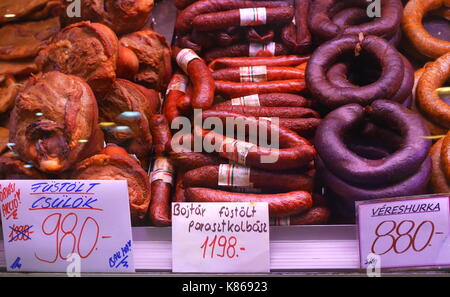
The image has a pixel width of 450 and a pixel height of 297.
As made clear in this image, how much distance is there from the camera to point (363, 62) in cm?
254

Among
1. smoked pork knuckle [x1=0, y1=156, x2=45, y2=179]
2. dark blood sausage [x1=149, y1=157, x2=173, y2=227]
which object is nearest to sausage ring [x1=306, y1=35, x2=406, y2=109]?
dark blood sausage [x1=149, y1=157, x2=173, y2=227]

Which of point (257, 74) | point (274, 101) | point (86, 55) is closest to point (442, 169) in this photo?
point (274, 101)

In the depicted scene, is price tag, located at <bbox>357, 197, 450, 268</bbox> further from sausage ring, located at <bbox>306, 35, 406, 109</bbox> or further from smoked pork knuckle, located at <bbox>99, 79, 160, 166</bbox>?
smoked pork knuckle, located at <bbox>99, 79, 160, 166</bbox>

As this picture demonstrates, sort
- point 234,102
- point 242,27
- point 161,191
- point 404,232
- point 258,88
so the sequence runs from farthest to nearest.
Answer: point 242,27 → point 258,88 → point 234,102 → point 161,191 → point 404,232

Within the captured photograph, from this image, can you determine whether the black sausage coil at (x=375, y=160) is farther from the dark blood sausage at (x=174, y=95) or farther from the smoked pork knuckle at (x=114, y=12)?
the smoked pork knuckle at (x=114, y=12)

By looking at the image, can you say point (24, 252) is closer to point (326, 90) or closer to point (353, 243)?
point (353, 243)

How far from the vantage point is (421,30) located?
9.00 ft

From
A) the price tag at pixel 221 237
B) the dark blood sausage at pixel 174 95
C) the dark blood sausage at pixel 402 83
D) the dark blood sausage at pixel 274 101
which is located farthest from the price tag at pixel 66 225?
the dark blood sausage at pixel 402 83

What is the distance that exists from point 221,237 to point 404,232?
743 millimetres

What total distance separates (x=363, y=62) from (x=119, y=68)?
1371mm

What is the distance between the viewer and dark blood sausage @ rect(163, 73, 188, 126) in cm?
251

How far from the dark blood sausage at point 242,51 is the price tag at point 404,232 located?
1.36m

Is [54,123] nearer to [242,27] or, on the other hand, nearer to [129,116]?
[129,116]

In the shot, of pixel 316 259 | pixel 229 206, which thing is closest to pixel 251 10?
pixel 229 206
